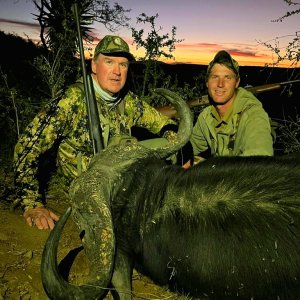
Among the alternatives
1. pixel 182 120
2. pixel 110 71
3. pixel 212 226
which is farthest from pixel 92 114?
pixel 212 226

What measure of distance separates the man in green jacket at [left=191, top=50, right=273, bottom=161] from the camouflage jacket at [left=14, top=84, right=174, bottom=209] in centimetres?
93

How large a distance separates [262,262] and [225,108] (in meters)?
3.33

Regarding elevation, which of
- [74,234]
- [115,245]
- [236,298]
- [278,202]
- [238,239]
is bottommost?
[74,234]

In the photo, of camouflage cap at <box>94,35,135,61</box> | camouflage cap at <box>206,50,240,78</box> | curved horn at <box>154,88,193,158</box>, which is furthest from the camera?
camouflage cap at <box>206,50,240,78</box>

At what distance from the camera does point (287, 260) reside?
7.15 ft

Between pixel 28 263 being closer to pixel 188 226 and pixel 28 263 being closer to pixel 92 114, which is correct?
pixel 92 114

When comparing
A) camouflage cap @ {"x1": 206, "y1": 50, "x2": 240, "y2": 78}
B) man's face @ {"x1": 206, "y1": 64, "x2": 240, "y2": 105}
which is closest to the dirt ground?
man's face @ {"x1": 206, "y1": 64, "x2": 240, "y2": 105}

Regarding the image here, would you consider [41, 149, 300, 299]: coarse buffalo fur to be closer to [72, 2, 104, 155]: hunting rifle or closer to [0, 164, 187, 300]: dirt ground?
[0, 164, 187, 300]: dirt ground

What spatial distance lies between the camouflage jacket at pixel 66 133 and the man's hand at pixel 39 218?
0.10m

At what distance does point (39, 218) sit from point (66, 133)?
1.14 m

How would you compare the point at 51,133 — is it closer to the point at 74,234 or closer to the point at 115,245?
the point at 74,234

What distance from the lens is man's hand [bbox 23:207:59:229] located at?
169 inches

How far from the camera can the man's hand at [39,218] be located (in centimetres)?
429

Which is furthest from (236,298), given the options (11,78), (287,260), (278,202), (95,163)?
(11,78)
